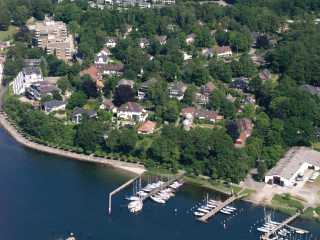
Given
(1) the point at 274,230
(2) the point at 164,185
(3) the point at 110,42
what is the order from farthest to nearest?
1. (3) the point at 110,42
2. (2) the point at 164,185
3. (1) the point at 274,230

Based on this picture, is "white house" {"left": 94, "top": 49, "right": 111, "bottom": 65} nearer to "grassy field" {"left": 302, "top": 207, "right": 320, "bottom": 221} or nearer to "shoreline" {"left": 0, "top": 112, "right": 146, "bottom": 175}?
"shoreline" {"left": 0, "top": 112, "right": 146, "bottom": 175}

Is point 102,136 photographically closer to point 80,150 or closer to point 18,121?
point 80,150

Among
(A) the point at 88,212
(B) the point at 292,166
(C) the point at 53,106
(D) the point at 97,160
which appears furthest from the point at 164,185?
(C) the point at 53,106

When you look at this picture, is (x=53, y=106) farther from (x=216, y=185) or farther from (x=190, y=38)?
(x=190, y=38)

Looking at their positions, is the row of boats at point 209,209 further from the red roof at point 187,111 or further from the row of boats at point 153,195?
the red roof at point 187,111

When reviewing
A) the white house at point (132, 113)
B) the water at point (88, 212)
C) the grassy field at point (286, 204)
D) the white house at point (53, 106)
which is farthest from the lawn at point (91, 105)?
the grassy field at point (286, 204)

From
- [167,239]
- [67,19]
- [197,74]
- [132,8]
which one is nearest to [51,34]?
[67,19]

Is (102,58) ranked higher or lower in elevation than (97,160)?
higher

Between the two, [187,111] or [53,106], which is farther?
[53,106]

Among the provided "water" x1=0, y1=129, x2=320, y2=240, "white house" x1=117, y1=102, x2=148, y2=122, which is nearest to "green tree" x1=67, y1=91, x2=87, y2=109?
"white house" x1=117, y1=102, x2=148, y2=122
